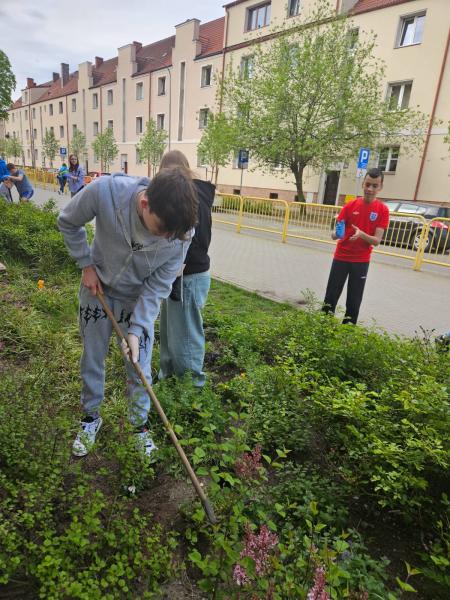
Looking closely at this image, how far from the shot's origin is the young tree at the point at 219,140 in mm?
20266

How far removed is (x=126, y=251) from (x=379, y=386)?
1.91 metres

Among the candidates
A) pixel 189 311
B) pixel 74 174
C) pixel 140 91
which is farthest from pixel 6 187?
pixel 140 91

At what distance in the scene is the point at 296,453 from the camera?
2451mm

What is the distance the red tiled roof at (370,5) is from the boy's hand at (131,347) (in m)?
23.1

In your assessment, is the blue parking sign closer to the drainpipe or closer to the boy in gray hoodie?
the drainpipe

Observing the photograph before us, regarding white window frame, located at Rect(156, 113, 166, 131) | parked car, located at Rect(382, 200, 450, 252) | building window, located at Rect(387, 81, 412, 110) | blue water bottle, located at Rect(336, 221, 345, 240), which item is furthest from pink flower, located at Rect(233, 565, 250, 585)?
white window frame, located at Rect(156, 113, 166, 131)

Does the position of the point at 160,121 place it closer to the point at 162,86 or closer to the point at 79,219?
the point at 162,86

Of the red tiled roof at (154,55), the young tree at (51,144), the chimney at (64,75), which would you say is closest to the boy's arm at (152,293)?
the red tiled roof at (154,55)

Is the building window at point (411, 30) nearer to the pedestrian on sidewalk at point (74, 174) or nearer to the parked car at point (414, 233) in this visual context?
the parked car at point (414, 233)

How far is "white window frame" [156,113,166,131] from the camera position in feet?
112

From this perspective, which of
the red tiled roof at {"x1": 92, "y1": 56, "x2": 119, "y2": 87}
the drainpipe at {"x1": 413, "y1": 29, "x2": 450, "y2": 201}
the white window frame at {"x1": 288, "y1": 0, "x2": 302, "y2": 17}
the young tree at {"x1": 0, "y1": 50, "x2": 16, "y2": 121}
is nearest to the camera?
the drainpipe at {"x1": 413, "y1": 29, "x2": 450, "y2": 201}

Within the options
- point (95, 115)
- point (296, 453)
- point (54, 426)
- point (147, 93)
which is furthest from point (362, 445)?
point (95, 115)

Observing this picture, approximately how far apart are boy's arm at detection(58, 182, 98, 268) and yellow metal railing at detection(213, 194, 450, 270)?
26.8 feet

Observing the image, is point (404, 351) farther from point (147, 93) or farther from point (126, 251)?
point (147, 93)
